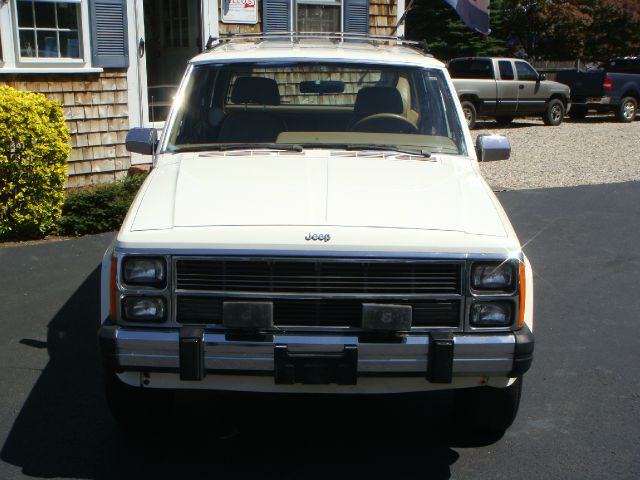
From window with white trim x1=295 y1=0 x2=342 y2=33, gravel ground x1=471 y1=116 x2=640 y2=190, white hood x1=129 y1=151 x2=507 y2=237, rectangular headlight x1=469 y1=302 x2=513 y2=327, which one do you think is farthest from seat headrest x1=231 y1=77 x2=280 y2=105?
window with white trim x1=295 y1=0 x2=342 y2=33

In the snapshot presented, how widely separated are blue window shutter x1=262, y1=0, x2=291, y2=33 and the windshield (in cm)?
642

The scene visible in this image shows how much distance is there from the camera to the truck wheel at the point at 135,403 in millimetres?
3990

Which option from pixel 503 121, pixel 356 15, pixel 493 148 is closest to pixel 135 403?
pixel 493 148

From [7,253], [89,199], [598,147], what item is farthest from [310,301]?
[598,147]

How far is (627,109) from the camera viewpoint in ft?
72.7

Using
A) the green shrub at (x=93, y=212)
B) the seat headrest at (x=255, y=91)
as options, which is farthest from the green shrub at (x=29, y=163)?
the seat headrest at (x=255, y=91)

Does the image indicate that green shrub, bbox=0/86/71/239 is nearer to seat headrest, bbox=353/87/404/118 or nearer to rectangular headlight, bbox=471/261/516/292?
seat headrest, bbox=353/87/404/118

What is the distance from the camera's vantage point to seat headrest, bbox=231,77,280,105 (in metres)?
5.54

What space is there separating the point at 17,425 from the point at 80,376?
68 cm

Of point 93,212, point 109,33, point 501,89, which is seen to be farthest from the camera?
point 501,89

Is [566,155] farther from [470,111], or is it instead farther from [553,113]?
[553,113]

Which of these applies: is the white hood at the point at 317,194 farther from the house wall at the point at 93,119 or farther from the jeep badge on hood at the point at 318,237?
the house wall at the point at 93,119

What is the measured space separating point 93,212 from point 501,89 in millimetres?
13565

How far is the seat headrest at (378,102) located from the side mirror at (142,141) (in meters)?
1.28
